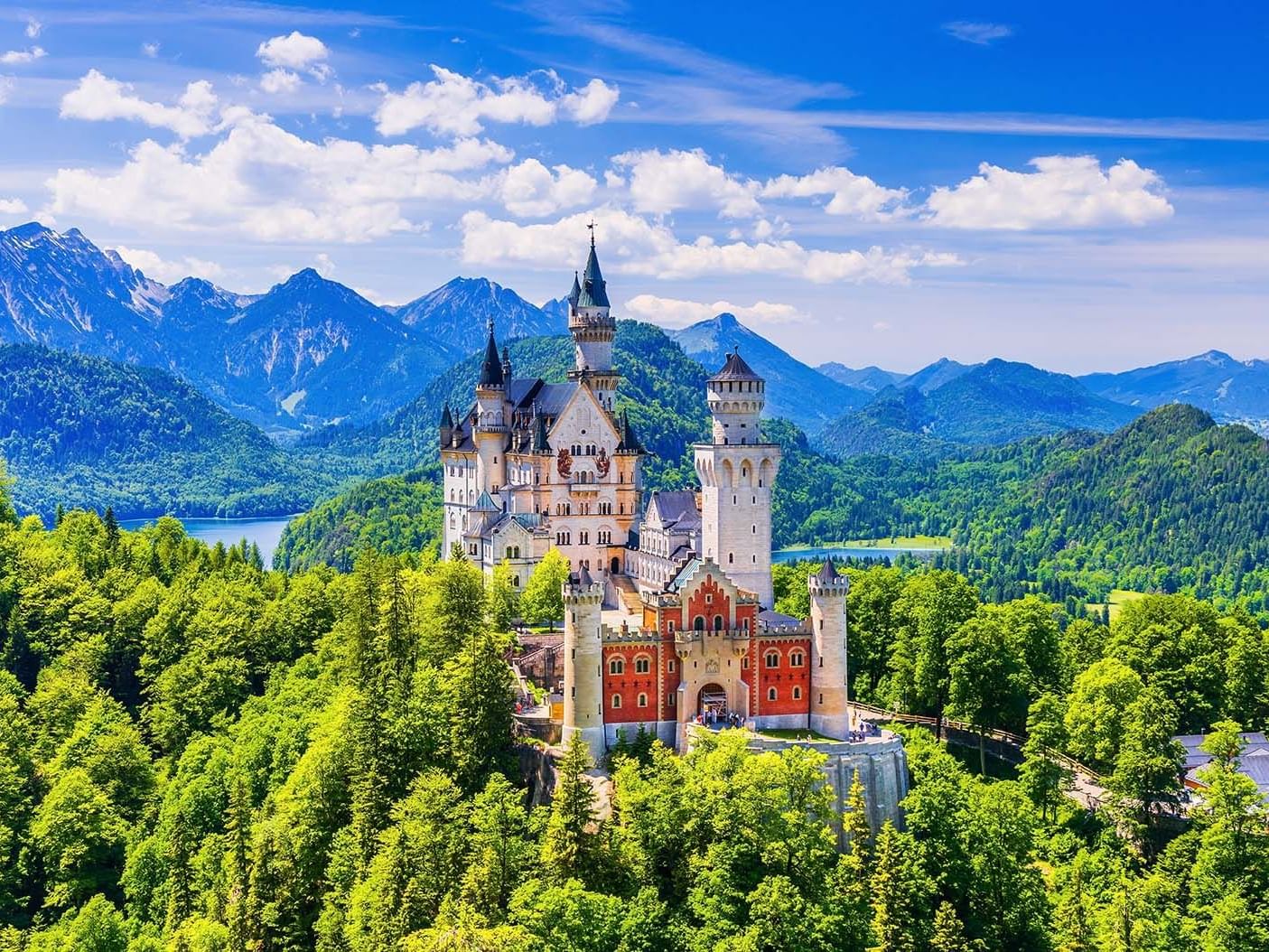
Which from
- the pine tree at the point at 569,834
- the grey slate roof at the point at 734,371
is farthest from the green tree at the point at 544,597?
the pine tree at the point at 569,834

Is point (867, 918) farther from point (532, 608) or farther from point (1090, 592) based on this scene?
point (1090, 592)

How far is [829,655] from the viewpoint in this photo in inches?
2584

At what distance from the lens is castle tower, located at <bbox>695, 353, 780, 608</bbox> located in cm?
7394

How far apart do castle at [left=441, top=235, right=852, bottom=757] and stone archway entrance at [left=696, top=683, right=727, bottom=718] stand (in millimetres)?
64

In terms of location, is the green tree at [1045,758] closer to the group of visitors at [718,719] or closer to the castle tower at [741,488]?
the group of visitors at [718,719]

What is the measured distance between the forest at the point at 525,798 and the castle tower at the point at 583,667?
2629 mm

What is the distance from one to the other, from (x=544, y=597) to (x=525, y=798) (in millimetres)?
Answer: 23987

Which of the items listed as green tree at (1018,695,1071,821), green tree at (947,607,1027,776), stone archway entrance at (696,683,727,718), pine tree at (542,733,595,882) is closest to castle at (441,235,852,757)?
stone archway entrance at (696,683,727,718)

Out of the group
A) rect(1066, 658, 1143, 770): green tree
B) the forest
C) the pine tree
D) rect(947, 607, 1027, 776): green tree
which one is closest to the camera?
the pine tree

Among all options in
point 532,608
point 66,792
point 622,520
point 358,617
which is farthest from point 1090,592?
point 66,792

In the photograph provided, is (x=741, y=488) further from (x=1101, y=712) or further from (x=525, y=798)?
(x=1101, y=712)

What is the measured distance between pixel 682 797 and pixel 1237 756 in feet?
102

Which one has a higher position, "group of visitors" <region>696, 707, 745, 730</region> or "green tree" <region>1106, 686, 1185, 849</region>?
"group of visitors" <region>696, 707, 745, 730</region>

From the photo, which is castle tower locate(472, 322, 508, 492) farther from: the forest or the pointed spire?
the forest
